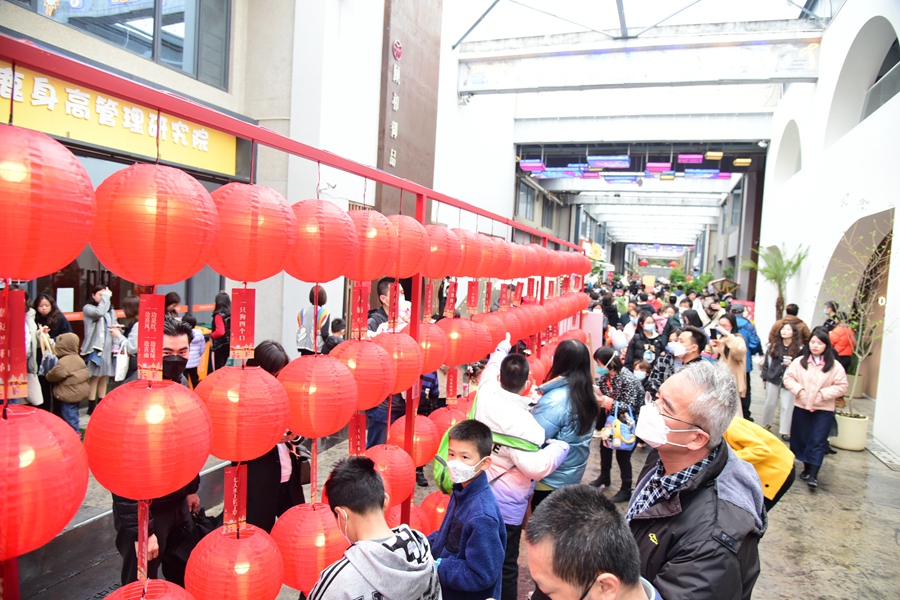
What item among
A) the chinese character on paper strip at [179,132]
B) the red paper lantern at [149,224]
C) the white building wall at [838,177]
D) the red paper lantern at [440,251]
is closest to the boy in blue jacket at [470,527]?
the red paper lantern at [149,224]

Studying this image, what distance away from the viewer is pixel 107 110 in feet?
19.4

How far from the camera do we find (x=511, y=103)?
17.3 meters

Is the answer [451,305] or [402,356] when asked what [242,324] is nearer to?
[402,356]

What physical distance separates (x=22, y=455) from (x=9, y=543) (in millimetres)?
219

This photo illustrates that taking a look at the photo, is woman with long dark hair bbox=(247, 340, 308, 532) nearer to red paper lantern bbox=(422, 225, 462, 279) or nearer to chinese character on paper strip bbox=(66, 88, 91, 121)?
red paper lantern bbox=(422, 225, 462, 279)

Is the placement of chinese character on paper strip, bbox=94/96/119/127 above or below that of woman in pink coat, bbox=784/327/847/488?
above

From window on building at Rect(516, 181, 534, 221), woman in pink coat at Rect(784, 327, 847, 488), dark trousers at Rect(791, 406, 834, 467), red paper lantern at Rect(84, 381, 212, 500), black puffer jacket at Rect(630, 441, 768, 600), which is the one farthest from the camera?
window on building at Rect(516, 181, 534, 221)

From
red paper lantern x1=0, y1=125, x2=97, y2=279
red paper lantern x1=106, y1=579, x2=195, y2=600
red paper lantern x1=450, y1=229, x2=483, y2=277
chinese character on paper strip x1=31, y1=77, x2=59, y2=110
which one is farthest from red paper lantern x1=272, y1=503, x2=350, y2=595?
chinese character on paper strip x1=31, y1=77, x2=59, y2=110

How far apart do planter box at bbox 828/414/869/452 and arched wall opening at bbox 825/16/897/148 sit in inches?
270

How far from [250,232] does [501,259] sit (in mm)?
2985

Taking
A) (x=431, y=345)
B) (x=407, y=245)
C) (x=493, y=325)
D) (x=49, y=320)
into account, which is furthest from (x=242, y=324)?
(x=49, y=320)

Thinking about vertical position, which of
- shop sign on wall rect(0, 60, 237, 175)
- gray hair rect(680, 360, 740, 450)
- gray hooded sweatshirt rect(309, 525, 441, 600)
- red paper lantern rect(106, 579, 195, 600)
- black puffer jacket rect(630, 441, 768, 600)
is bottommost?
red paper lantern rect(106, 579, 195, 600)

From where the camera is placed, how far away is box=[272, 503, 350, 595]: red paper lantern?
92.0 inches

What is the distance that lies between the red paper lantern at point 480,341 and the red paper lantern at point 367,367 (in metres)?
1.46
